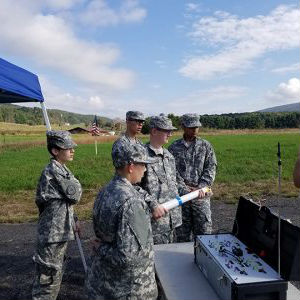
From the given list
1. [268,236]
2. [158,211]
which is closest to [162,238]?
[158,211]

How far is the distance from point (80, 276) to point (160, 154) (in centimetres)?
196

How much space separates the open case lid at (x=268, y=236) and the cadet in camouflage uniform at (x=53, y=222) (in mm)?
1590

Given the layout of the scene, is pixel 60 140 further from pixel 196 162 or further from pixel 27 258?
pixel 27 258

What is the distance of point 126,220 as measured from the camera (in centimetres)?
214

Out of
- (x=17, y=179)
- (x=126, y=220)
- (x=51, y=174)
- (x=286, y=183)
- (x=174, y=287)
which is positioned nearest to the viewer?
(x=126, y=220)

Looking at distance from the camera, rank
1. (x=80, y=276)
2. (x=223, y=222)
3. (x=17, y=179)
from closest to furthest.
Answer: (x=80, y=276)
(x=223, y=222)
(x=17, y=179)

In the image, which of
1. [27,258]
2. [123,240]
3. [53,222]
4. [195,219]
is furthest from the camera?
[27,258]

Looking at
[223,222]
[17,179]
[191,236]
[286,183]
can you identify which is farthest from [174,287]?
[17,179]

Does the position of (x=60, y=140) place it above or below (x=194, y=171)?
above

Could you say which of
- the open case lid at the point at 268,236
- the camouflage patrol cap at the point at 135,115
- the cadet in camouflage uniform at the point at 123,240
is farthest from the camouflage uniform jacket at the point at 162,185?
the cadet in camouflage uniform at the point at 123,240

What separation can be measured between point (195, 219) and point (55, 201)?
1.83 m

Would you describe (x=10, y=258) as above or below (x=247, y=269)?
below

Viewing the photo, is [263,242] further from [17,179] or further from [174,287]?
[17,179]

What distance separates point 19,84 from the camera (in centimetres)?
480
